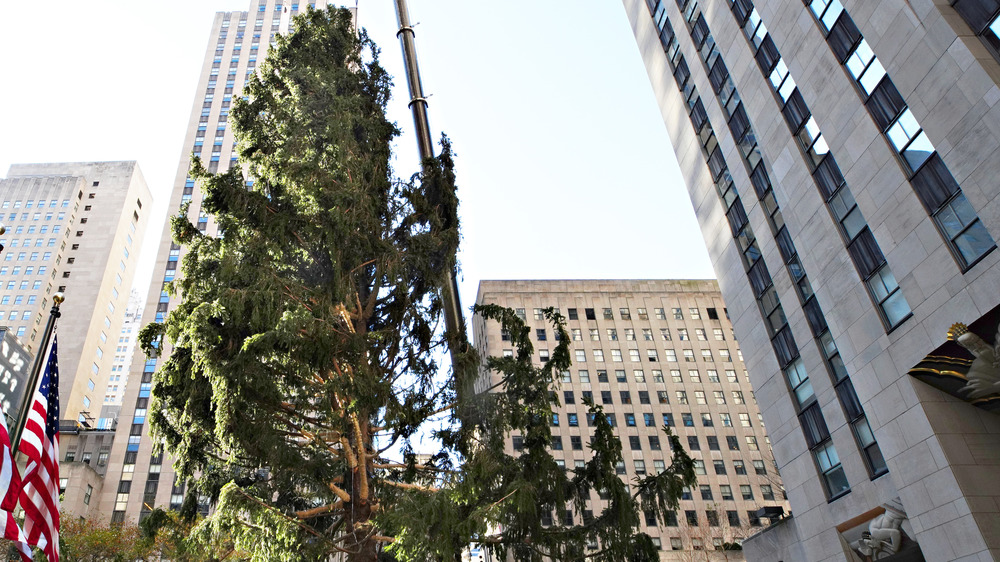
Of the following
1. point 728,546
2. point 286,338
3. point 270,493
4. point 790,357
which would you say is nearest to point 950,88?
point 790,357

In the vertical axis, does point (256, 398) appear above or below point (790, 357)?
below

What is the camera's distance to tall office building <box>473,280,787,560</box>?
7250 centimetres

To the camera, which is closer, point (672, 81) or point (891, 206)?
point (891, 206)

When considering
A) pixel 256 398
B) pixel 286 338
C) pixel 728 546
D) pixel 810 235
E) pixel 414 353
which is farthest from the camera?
pixel 728 546

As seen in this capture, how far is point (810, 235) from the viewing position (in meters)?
25.6

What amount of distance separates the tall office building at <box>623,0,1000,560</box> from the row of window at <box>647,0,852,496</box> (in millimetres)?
134

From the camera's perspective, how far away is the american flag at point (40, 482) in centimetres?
1121

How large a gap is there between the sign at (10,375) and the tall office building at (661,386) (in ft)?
A: 160

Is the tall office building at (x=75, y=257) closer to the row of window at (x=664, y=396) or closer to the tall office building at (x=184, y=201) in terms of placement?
the tall office building at (x=184, y=201)

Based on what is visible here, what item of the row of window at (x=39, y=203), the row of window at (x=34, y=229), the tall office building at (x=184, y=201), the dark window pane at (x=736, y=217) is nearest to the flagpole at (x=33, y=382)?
the dark window pane at (x=736, y=217)

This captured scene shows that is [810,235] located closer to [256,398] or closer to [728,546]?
[256,398]

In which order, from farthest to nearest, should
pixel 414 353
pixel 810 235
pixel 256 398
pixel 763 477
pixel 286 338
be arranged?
1. pixel 763 477
2. pixel 810 235
3. pixel 414 353
4. pixel 256 398
5. pixel 286 338

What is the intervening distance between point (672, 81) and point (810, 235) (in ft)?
52.1

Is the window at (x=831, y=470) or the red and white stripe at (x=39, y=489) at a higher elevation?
the window at (x=831, y=470)
